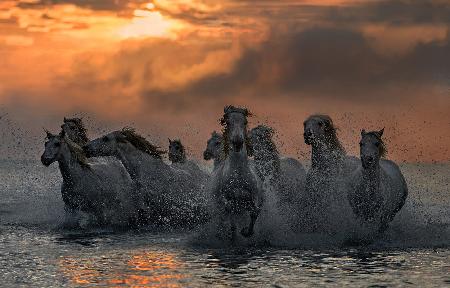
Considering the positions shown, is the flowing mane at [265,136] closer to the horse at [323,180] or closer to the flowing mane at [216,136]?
the horse at [323,180]

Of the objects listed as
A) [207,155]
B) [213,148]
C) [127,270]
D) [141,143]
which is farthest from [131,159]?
[127,270]

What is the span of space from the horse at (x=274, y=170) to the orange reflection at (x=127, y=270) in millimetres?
3635

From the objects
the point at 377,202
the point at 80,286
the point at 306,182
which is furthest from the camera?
the point at 306,182

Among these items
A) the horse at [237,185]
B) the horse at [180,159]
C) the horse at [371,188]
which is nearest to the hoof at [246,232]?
the horse at [237,185]

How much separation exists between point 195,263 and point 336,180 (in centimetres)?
428

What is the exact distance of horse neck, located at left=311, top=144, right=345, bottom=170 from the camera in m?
17.2

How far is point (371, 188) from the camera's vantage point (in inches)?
639

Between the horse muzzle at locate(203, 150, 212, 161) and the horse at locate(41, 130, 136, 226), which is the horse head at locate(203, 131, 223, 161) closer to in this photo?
the horse muzzle at locate(203, 150, 212, 161)

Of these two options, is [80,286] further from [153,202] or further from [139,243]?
[153,202]

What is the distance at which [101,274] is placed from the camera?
13312mm

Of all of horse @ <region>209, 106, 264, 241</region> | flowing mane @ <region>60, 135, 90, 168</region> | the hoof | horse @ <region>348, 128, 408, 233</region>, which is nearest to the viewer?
horse @ <region>209, 106, 264, 241</region>

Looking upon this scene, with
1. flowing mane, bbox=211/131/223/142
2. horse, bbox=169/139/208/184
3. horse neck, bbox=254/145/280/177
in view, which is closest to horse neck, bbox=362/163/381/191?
horse neck, bbox=254/145/280/177

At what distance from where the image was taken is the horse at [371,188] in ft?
52.1

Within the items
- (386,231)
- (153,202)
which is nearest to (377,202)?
(386,231)
